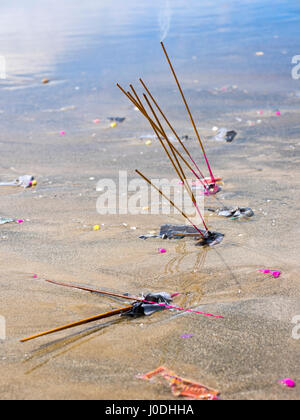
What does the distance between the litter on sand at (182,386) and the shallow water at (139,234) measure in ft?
0.13

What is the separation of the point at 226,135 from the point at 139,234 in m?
2.16

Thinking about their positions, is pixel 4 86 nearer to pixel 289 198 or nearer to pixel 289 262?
pixel 289 198

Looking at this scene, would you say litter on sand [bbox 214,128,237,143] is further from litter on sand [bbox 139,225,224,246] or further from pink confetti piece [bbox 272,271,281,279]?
pink confetti piece [bbox 272,271,281,279]

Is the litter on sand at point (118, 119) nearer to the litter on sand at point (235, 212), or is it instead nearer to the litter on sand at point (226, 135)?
the litter on sand at point (226, 135)

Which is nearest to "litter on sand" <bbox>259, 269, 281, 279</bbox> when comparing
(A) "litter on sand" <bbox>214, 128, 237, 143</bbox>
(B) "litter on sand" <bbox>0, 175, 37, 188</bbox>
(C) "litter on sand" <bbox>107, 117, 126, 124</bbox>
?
(B) "litter on sand" <bbox>0, 175, 37, 188</bbox>

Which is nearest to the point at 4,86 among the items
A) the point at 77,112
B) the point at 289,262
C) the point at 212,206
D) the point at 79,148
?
the point at 77,112

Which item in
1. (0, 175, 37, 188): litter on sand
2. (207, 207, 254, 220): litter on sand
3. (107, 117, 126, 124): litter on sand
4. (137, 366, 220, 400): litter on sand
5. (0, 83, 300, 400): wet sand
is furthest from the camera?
(107, 117, 126, 124): litter on sand

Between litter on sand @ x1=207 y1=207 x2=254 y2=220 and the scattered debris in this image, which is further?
litter on sand @ x1=207 y1=207 x2=254 y2=220

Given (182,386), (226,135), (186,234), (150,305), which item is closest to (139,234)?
(186,234)

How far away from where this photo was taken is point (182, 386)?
74.5 inches

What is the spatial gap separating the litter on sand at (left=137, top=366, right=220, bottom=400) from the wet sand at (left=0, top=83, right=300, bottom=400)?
0.03 metres

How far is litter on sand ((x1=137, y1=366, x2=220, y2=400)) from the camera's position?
1848 millimetres

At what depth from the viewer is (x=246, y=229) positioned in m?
3.15

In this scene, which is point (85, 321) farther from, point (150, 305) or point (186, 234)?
point (186, 234)
